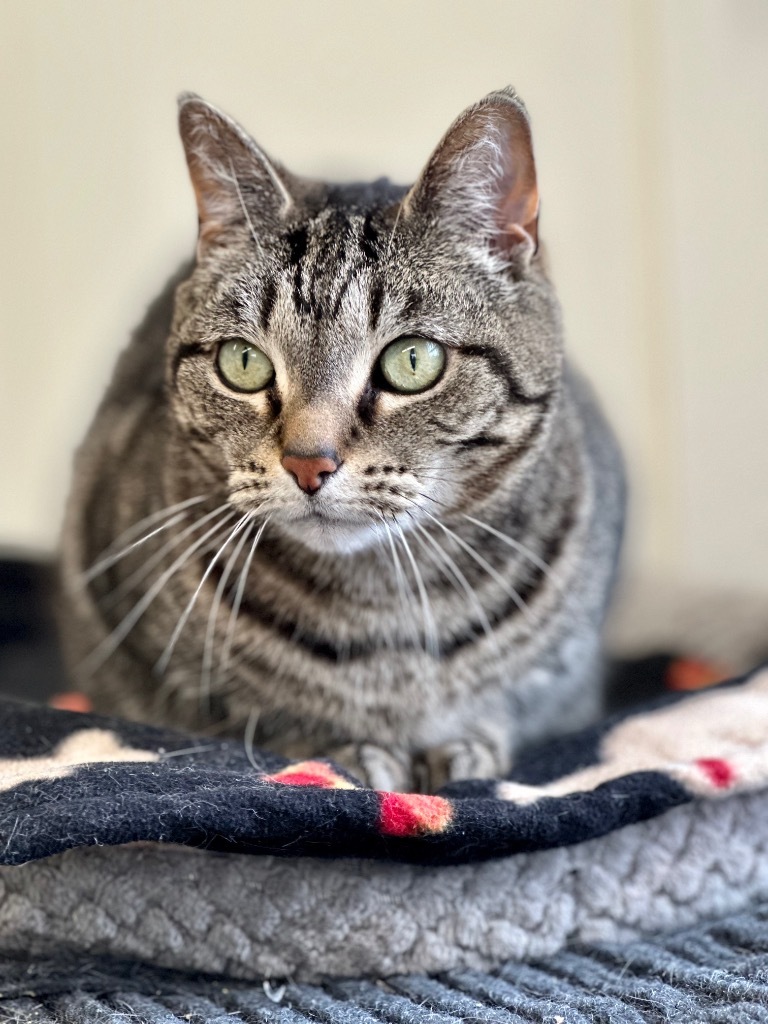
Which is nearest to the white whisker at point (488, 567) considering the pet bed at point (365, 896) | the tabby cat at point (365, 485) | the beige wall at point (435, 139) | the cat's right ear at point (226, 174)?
the tabby cat at point (365, 485)

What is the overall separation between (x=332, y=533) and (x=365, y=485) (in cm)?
7

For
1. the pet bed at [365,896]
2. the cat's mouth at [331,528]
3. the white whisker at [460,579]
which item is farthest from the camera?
the white whisker at [460,579]

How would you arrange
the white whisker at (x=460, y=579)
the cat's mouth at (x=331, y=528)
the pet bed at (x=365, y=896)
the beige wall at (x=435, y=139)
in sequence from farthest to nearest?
the beige wall at (x=435, y=139) < the white whisker at (x=460, y=579) < the cat's mouth at (x=331, y=528) < the pet bed at (x=365, y=896)

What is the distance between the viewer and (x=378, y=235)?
93 centimetres

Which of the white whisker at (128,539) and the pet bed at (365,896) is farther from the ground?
the white whisker at (128,539)

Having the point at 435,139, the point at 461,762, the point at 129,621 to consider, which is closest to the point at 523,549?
the point at 461,762

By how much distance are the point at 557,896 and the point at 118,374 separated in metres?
0.89

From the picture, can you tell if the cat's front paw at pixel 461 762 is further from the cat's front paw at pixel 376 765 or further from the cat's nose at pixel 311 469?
the cat's nose at pixel 311 469

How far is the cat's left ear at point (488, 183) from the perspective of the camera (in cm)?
88

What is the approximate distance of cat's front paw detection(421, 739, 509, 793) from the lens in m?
1.00

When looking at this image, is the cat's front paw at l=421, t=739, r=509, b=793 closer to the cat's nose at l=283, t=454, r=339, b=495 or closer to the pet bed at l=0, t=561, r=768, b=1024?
the pet bed at l=0, t=561, r=768, b=1024

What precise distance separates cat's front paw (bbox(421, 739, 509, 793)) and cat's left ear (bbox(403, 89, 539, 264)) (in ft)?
1.59

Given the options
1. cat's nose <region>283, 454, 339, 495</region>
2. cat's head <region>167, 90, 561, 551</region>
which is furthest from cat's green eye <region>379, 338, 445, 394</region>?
cat's nose <region>283, 454, 339, 495</region>

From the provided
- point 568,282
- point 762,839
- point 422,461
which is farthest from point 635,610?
point 422,461
